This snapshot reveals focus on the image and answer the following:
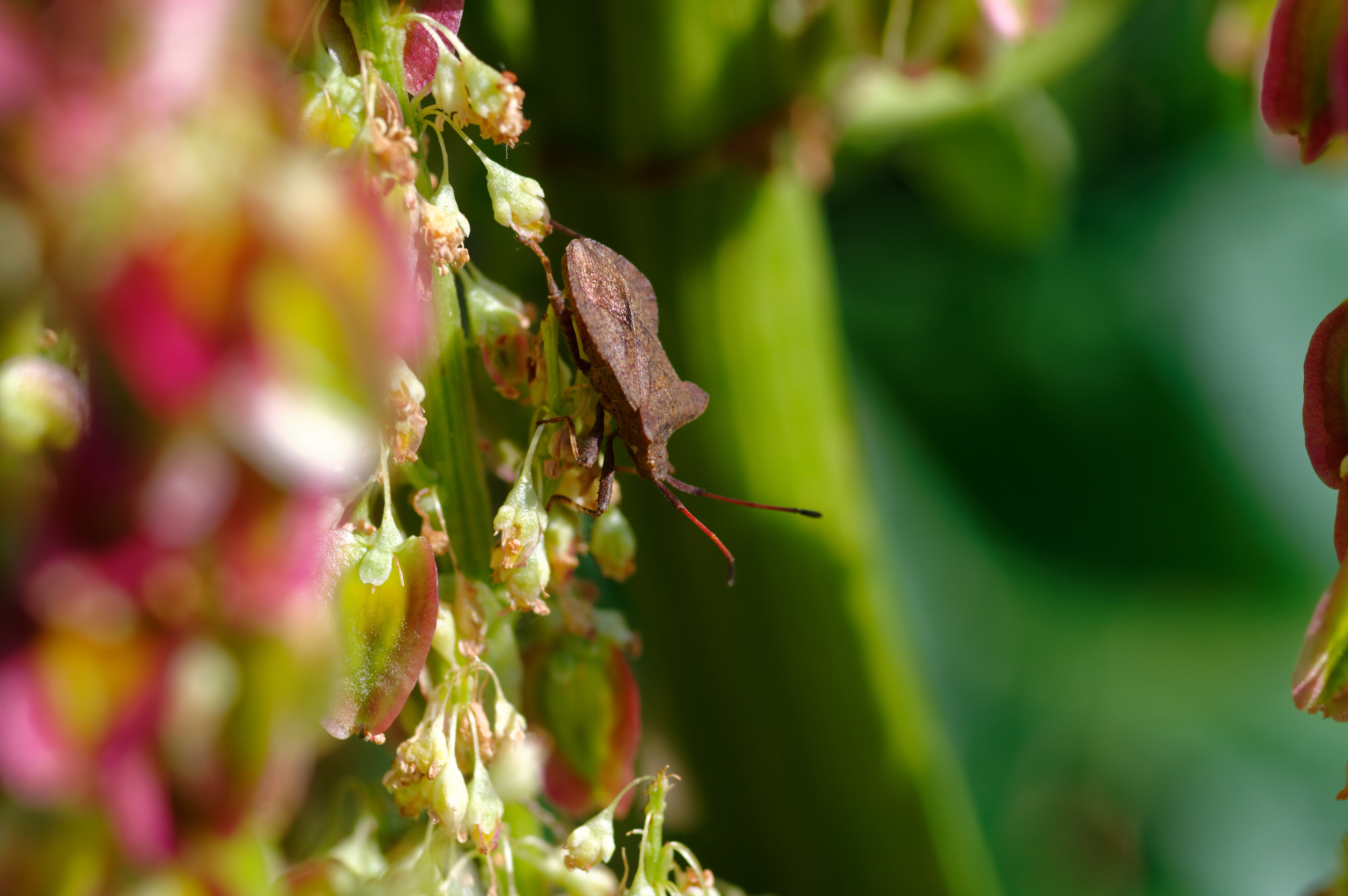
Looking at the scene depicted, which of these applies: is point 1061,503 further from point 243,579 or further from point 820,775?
point 243,579

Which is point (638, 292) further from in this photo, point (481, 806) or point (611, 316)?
point (481, 806)

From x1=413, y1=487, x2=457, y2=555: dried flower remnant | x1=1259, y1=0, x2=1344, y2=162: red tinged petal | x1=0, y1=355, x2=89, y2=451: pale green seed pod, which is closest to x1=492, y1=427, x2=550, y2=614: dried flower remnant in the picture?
x1=413, y1=487, x2=457, y2=555: dried flower remnant

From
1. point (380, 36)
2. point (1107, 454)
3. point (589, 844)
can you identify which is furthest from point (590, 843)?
point (1107, 454)

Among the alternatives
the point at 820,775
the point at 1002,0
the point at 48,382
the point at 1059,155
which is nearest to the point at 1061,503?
the point at 1059,155

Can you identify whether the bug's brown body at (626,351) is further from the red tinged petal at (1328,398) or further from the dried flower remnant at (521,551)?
the red tinged petal at (1328,398)

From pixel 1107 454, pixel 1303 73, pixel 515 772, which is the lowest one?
pixel 1107 454

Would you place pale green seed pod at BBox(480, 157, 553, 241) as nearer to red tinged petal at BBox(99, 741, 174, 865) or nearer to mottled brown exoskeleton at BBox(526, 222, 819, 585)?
mottled brown exoskeleton at BBox(526, 222, 819, 585)
